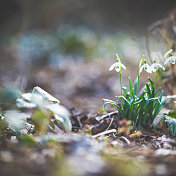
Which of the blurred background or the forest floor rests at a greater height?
the blurred background

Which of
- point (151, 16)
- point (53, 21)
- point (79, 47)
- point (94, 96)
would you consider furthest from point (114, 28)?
point (94, 96)

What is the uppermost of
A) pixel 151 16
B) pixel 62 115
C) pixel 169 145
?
pixel 151 16

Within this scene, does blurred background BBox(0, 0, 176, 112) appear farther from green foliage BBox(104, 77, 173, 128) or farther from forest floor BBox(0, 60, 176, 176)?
forest floor BBox(0, 60, 176, 176)

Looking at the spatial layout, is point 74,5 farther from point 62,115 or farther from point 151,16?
point 62,115

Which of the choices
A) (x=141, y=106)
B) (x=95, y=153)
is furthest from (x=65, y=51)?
(x=95, y=153)

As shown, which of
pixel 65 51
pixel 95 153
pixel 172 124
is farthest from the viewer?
pixel 65 51

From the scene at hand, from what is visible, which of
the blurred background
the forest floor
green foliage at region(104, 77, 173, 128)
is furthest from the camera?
the blurred background

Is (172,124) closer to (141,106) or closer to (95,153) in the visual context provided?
(141,106)

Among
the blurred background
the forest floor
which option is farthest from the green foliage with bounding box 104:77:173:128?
the blurred background

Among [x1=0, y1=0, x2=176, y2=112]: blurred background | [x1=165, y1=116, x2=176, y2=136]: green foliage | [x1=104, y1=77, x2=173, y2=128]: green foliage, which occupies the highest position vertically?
[x1=0, y1=0, x2=176, y2=112]: blurred background
